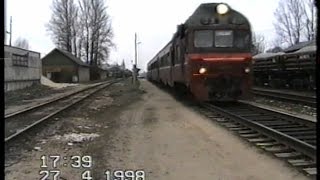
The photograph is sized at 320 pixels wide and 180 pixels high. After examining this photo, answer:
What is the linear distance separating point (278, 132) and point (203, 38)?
302 inches

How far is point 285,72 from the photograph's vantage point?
27.0 m

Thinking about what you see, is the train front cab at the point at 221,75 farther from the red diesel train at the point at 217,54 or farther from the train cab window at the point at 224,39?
the train cab window at the point at 224,39

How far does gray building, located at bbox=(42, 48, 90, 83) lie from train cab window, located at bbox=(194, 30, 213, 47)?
5684 cm

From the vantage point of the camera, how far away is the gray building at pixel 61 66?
7200cm

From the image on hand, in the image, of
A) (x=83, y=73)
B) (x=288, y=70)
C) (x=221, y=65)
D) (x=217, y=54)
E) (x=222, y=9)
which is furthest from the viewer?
(x=83, y=73)

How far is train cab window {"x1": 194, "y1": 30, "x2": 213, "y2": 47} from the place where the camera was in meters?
15.8

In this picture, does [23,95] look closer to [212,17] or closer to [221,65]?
[212,17]

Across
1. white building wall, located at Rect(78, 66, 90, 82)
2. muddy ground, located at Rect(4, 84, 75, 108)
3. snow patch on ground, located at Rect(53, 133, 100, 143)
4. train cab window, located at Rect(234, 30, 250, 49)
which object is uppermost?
train cab window, located at Rect(234, 30, 250, 49)

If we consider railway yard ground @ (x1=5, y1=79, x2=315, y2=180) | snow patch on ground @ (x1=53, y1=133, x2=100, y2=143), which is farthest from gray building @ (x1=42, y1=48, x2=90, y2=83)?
snow patch on ground @ (x1=53, y1=133, x2=100, y2=143)

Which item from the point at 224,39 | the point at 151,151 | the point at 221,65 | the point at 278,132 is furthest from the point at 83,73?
the point at 151,151

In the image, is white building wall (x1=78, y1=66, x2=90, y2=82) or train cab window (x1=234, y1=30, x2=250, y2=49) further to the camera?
white building wall (x1=78, y1=66, x2=90, y2=82)

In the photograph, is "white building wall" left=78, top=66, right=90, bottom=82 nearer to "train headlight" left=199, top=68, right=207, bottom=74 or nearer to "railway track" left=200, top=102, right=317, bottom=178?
"train headlight" left=199, top=68, right=207, bottom=74

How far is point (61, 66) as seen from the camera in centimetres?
7312

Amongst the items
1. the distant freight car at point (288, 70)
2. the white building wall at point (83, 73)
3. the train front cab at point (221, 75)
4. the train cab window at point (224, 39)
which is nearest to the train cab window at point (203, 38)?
the train cab window at point (224, 39)
